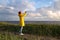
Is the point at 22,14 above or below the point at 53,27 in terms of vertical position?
above

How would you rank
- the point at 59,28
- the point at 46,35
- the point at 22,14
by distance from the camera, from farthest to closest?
1. the point at 59,28
2. the point at 46,35
3. the point at 22,14

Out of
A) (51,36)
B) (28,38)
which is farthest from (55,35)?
(28,38)

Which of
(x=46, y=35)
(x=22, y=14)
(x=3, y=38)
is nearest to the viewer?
(x=3, y=38)

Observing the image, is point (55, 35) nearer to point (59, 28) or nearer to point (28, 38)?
point (59, 28)

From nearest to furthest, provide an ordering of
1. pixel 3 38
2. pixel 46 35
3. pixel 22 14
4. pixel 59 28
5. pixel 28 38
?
pixel 3 38 → pixel 28 38 → pixel 22 14 → pixel 46 35 → pixel 59 28

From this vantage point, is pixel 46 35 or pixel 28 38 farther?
pixel 46 35

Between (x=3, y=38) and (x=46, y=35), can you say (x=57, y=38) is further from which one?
(x=3, y=38)

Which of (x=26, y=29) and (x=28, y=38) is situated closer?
(x=28, y=38)

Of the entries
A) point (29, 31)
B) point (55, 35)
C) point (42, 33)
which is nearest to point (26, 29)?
point (29, 31)

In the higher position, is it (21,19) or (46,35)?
(21,19)

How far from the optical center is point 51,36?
1642cm

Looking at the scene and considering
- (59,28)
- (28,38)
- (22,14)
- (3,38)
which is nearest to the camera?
(3,38)

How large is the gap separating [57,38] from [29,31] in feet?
10.3

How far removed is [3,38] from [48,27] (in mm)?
7173
